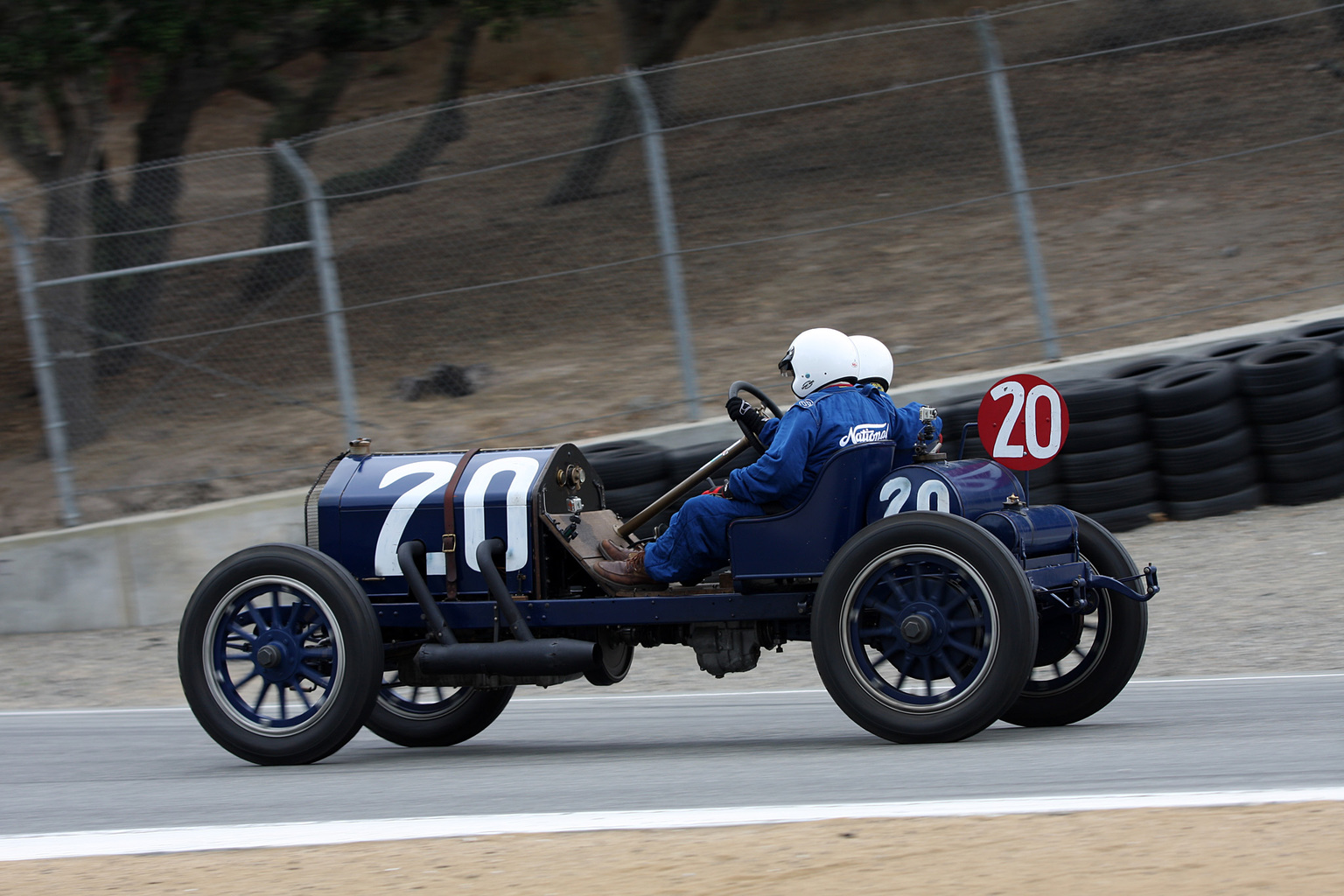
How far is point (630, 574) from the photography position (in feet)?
19.6

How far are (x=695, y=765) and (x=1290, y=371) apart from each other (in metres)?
5.77

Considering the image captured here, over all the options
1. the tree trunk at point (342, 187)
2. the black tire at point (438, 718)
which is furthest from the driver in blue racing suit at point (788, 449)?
the tree trunk at point (342, 187)

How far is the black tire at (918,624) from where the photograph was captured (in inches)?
199

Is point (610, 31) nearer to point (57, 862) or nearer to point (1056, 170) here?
point (1056, 170)

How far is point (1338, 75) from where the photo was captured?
12.7 meters

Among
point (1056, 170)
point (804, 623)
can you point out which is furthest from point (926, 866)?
point (1056, 170)

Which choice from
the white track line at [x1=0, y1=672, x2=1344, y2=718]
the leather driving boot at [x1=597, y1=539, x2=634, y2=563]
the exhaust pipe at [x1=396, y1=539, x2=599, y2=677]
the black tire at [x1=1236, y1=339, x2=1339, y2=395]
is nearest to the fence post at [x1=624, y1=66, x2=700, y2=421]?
the white track line at [x1=0, y1=672, x2=1344, y2=718]

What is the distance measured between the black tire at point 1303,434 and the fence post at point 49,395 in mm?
8057

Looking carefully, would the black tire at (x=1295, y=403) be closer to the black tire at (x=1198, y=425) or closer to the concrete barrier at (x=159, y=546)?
the black tire at (x=1198, y=425)

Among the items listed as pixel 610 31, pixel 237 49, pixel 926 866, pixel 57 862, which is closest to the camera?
pixel 926 866

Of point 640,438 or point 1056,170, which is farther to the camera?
point 1056,170

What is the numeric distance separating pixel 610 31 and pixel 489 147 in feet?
37.0

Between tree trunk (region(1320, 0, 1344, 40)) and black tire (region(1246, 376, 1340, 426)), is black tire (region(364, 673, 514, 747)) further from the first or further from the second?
tree trunk (region(1320, 0, 1344, 40))

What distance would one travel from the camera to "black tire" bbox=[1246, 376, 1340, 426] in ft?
31.1
